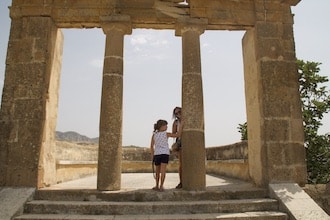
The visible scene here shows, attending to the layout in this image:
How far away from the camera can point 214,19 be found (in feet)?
22.7

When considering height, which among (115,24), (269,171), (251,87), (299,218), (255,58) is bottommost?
(299,218)

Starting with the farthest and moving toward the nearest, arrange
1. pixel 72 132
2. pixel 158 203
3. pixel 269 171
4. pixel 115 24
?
pixel 72 132, pixel 115 24, pixel 269 171, pixel 158 203

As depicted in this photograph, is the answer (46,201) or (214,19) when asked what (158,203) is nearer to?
(46,201)

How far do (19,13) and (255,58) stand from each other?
565 centimetres

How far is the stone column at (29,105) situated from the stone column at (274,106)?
15.8ft

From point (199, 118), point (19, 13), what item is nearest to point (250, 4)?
point (199, 118)

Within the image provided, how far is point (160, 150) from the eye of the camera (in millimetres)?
5941

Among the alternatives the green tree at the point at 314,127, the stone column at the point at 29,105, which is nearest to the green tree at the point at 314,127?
the green tree at the point at 314,127

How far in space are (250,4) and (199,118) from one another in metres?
3.24

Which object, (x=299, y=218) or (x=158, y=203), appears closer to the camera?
(x=299, y=218)

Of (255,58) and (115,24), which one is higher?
(115,24)

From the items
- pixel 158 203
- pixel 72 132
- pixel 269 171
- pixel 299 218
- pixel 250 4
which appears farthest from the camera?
pixel 72 132

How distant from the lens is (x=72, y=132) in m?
76.9

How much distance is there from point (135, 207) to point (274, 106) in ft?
12.3
